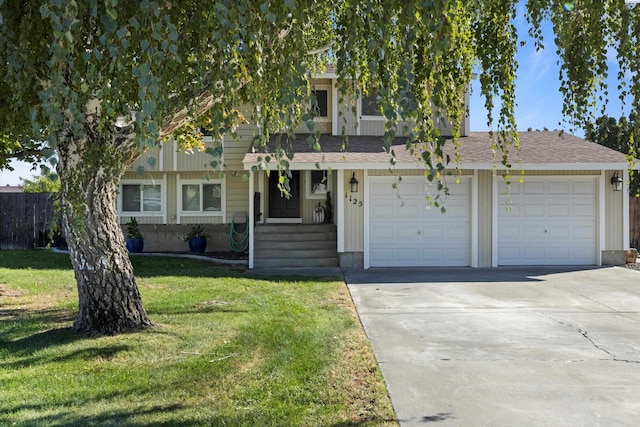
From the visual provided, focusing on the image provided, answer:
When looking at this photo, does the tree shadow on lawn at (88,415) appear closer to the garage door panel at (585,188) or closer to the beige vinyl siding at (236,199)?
the garage door panel at (585,188)

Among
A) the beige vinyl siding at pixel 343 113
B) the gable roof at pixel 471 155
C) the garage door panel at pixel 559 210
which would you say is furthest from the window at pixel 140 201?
the garage door panel at pixel 559 210

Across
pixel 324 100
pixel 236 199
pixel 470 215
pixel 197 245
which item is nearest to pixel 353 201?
pixel 470 215

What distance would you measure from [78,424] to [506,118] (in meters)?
3.91

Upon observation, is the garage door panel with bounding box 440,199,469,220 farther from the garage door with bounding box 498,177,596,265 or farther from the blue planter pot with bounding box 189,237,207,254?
the blue planter pot with bounding box 189,237,207,254

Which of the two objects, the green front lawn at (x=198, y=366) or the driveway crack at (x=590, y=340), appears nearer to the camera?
the green front lawn at (x=198, y=366)

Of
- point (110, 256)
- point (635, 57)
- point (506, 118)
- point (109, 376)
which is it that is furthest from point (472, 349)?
point (110, 256)

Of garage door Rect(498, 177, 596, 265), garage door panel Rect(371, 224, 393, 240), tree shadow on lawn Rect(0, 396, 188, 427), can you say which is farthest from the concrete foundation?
tree shadow on lawn Rect(0, 396, 188, 427)

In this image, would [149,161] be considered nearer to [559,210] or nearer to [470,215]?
[470,215]

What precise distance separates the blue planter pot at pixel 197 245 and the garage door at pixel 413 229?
232 inches

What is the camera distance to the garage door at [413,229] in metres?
12.5

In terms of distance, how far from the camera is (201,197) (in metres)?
16.5

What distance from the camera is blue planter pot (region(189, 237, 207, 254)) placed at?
1555 cm

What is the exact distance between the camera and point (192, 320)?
6.67 metres

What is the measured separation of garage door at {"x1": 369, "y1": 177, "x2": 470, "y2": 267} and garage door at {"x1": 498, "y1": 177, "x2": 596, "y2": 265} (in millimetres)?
1055
